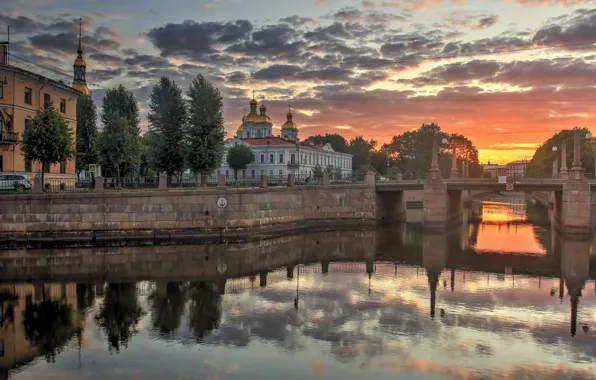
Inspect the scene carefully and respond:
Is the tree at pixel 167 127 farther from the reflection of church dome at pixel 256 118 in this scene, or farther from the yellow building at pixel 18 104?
the reflection of church dome at pixel 256 118

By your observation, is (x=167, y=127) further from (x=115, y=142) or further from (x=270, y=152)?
(x=270, y=152)

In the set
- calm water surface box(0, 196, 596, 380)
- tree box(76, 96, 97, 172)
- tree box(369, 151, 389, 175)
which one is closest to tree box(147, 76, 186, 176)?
tree box(76, 96, 97, 172)

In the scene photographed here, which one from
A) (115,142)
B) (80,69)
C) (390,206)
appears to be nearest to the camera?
(115,142)

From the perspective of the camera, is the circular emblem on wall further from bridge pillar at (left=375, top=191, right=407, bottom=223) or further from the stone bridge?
the stone bridge

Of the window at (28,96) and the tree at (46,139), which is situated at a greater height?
the window at (28,96)

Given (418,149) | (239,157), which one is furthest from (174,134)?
(418,149)

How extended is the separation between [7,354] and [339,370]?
11.0 m

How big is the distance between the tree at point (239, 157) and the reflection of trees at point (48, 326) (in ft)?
277

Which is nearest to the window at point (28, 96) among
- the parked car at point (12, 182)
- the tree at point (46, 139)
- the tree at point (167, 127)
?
the tree at point (46, 139)

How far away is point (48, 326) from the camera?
20.1m

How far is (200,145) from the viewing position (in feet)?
177

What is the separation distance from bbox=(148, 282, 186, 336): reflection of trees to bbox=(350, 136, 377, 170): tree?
12228 cm

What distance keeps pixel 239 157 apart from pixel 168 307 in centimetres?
8583

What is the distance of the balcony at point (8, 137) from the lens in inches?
1707
